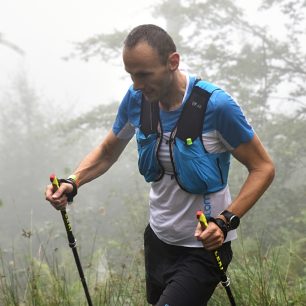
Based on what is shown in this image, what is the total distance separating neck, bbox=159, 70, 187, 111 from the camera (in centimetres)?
263

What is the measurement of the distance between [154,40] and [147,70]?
0.18 metres

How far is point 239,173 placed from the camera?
1036 cm

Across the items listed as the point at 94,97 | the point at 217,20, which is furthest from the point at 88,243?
the point at 94,97

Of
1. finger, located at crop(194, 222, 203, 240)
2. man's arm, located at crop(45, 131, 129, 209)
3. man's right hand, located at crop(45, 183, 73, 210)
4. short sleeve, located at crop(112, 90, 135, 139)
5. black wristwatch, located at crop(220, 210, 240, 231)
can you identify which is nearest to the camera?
finger, located at crop(194, 222, 203, 240)

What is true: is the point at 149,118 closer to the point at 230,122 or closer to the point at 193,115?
the point at 193,115

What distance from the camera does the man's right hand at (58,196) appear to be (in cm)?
278

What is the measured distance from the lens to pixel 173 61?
2562 millimetres

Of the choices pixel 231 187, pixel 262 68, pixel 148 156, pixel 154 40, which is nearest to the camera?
pixel 154 40

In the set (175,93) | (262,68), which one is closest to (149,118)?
(175,93)

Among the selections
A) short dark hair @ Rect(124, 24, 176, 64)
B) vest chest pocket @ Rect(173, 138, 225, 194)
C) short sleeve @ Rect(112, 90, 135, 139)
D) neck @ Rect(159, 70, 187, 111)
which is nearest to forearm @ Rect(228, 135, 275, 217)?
vest chest pocket @ Rect(173, 138, 225, 194)

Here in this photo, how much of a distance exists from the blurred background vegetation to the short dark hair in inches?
59.1

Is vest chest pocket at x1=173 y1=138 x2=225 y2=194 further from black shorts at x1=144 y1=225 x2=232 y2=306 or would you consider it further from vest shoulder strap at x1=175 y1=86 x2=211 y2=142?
black shorts at x1=144 y1=225 x2=232 y2=306

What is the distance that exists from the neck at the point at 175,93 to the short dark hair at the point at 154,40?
0.54ft

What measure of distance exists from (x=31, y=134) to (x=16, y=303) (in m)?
20.0
